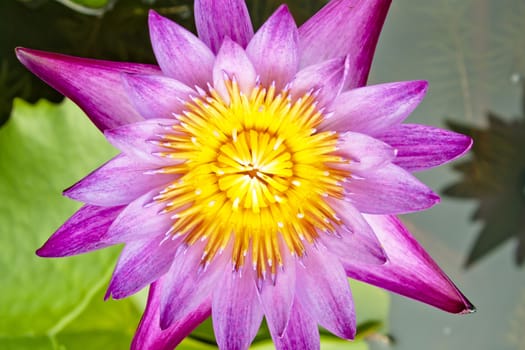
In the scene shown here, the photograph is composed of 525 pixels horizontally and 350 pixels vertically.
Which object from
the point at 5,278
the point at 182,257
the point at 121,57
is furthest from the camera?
the point at 121,57

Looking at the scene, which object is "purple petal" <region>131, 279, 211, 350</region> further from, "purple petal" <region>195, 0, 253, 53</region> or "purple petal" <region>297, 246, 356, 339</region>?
"purple petal" <region>195, 0, 253, 53</region>

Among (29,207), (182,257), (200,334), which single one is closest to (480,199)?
(200,334)

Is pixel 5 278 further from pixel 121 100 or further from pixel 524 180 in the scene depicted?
pixel 524 180

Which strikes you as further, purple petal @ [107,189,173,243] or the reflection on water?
the reflection on water

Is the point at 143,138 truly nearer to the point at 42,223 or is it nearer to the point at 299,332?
→ the point at 299,332

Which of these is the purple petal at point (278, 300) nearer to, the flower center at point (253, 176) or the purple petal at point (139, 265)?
the flower center at point (253, 176)

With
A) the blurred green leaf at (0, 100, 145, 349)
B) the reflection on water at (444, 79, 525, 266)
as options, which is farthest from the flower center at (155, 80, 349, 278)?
the reflection on water at (444, 79, 525, 266)

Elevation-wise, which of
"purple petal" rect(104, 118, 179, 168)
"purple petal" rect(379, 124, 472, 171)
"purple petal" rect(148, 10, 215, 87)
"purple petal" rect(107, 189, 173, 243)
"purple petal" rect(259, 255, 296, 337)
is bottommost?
"purple petal" rect(259, 255, 296, 337)
